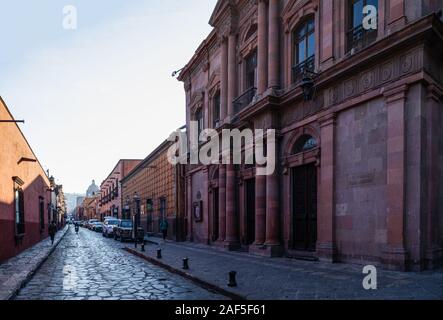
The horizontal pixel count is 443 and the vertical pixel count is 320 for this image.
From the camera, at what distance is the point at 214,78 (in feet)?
74.2

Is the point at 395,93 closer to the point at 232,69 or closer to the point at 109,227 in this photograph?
the point at 232,69

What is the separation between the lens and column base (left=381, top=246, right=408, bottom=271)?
32.6ft

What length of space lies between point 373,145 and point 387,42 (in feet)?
9.35

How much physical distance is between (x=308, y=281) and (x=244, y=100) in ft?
35.9

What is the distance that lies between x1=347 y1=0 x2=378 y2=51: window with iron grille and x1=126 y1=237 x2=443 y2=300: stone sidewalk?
6659 millimetres

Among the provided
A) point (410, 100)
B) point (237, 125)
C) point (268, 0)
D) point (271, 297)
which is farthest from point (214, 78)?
point (271, 297)

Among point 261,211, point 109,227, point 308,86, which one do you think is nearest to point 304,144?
point 308,86

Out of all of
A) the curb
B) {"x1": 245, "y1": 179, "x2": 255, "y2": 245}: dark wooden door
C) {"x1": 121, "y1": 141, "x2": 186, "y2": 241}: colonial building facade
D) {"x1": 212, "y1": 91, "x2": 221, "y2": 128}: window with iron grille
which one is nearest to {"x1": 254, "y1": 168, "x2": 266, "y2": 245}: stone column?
{"x1": 245, "y1": 179, "x2": 255, "y2": 245}: dark wooden door

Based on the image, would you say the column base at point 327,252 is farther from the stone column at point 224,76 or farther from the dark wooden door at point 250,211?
the stone column at point 224,76

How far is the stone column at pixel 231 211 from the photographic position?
62.5 feet

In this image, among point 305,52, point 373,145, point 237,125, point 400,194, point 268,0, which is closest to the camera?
point 400,194

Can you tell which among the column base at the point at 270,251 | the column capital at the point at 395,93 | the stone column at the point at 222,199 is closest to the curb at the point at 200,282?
the column base at the point at 270,251

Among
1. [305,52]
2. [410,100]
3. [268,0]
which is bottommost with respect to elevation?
[410,100]
